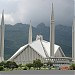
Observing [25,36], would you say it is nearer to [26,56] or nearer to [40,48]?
[40,48]

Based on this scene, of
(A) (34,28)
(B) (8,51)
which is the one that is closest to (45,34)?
(A) (34,28)

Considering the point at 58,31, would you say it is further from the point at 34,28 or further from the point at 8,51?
the point at 8,51

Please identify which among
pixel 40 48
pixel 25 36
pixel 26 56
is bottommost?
pixel 26 56

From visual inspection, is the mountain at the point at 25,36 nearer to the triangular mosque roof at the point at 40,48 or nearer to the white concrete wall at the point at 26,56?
the triangular mosque roof at the point at 40,48

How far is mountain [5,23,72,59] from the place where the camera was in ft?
186

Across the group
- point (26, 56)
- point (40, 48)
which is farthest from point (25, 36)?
point (26, 56)

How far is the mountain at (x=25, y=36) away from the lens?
56.7 meters

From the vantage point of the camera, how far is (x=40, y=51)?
3003cm

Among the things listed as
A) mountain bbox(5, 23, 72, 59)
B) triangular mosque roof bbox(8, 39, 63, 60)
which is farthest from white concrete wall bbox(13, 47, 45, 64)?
mountain bbox(5, 23, 72, 59)

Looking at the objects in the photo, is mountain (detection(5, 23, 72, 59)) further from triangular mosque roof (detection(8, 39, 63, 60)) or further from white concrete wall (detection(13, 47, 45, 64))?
white concrete wall (detection(13, 47, 45, 64))

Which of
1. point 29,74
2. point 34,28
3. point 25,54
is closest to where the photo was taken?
point 29,74

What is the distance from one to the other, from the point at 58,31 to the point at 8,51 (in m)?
20.7

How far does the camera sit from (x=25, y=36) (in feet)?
203

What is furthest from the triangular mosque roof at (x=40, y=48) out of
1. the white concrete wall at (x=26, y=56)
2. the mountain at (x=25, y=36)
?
the mountain at (x=25, y=36)
